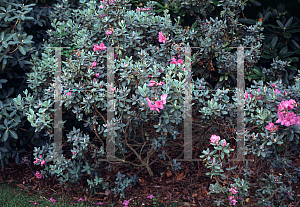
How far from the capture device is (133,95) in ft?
9.10

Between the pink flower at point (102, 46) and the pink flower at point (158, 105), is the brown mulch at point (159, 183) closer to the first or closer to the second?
the pink flower at point (158, 105)

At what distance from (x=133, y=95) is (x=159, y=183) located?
1523 millimetres

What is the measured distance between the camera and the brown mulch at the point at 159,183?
138 inches

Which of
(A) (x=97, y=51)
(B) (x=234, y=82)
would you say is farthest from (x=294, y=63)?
(A) (x=97, y=51)

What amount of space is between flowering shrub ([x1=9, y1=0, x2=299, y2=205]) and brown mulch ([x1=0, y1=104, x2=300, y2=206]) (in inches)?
5.8

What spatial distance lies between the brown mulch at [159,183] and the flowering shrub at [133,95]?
0.15 metres

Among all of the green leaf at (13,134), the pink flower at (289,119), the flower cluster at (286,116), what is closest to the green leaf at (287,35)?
the flower cluster at (286,116)

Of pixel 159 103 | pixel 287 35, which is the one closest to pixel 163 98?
pixel 159 103

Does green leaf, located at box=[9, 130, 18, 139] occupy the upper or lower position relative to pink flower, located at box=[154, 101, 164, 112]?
lower

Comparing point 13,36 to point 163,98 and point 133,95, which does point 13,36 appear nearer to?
point 133,95

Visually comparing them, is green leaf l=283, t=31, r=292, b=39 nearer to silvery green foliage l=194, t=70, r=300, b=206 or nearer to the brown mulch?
silvery green foliage l=194, t=70, r=300, b=206

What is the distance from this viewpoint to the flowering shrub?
2754 mm

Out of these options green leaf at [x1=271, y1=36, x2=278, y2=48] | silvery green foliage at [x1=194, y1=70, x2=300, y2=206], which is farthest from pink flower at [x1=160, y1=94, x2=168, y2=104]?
green leaf at [x1=271, y1=36, x2=278, y2=48]

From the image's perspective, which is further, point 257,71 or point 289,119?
point 257,71
